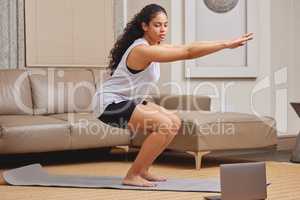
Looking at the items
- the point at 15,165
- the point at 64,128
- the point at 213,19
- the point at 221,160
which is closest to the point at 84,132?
the point at 64,128

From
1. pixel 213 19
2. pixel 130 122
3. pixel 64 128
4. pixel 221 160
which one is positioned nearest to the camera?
pixel 130 122

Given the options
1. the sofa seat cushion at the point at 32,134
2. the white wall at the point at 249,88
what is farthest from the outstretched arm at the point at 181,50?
the white wall at the point at 249,88

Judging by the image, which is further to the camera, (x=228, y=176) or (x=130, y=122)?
(x=130, y=122)

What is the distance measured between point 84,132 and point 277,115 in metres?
2.36

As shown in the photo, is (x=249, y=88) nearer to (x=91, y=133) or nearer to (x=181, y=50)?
(x=91, y=133)

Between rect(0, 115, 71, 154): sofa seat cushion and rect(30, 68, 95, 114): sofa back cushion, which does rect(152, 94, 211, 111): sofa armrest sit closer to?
rect(30, 68, 95, 114): sofa back cushion

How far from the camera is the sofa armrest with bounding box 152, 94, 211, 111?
5.09 metres

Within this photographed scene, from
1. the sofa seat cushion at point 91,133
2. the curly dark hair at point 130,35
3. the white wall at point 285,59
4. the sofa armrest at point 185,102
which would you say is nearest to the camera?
the curly dark hair at point 130,35

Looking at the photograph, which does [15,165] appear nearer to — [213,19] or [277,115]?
[213,19]

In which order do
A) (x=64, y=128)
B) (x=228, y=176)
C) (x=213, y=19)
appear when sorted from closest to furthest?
(x=228, y=176), (x=64, y=128), (x=213, y=19)

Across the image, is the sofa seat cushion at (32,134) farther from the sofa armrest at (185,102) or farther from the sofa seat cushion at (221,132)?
the sofa armrest at (185,102)

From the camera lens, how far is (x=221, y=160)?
5012 mm

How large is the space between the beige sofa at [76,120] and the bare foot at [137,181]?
3.14 feet

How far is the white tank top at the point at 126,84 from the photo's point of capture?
11.3 feet
